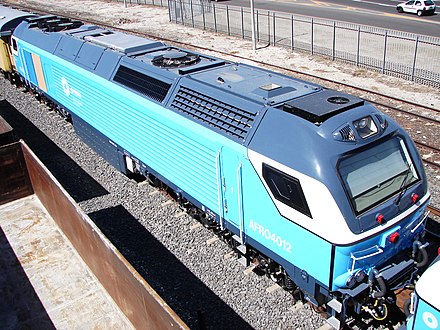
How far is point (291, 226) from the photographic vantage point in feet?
23.6

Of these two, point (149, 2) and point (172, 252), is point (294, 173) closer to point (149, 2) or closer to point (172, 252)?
point (172, 252)

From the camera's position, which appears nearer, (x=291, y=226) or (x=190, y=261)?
(x=291, y=226)

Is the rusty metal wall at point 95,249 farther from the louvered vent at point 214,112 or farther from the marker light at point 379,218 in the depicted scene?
the marker light at point 379,218

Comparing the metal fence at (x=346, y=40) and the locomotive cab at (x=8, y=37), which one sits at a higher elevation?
the locomotive cab at (x=8, y=37)

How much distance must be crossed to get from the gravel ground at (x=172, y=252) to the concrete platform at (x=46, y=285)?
1.18 metres

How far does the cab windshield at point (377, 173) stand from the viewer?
6.93 m

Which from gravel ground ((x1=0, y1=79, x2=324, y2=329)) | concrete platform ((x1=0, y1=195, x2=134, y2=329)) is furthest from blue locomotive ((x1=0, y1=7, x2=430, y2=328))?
concrete platform ((x1=0, y1=195, x2=134, y2=329))

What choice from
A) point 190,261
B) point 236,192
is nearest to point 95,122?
point 190,261

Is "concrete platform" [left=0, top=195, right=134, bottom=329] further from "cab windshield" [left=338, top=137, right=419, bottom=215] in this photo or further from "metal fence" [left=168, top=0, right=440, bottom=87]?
"metal fence" [left=168, top=0, right=440, bottom=87]

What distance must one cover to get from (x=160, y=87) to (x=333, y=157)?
4811 mm

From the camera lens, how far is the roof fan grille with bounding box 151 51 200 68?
10760 millimetres

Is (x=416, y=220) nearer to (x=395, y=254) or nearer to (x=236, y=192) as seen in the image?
(x=395, y=254)

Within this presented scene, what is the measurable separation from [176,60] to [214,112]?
2850 millimetres

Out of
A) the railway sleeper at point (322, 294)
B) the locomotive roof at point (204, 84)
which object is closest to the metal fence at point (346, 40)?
the locomotive roof at point (204, 84)
